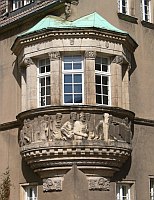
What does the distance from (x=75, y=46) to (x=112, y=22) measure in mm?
2300

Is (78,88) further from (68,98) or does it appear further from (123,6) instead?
(123,6)

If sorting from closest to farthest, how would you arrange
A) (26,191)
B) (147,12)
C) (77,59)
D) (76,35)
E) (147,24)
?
1. (76,35)
2. (77,59)
3. (26,191)
4. (147,24)
5. (147,12)

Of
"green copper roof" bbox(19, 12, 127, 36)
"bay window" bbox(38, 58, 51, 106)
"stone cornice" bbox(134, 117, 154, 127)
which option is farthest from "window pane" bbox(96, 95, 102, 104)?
"green copper roof" bbox(19, 12, 127, 36)

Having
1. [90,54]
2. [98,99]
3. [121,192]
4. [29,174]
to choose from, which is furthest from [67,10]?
[121,192]

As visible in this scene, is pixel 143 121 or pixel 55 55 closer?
pixel 55 55

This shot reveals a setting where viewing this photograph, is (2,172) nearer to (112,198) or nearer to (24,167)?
(24,167)

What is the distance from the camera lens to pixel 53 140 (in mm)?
18406

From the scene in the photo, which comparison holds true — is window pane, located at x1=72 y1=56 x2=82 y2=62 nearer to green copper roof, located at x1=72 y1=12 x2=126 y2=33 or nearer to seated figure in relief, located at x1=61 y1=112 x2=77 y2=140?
green copper roof, located at x1=72 y1=12 x2=126 y2=33

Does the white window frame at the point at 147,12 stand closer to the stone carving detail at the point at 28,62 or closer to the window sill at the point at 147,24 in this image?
the window sill at the point at 147,24

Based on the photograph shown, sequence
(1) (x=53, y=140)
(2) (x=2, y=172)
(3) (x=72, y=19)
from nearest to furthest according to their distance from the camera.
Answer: (1) (x=53, y=140), (3) (x=72, y=19), (2) (x=2, y=172)

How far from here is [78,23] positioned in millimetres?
19312

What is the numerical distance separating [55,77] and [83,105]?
131 centimetres

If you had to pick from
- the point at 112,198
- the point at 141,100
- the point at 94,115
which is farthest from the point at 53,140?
the point at 141,100

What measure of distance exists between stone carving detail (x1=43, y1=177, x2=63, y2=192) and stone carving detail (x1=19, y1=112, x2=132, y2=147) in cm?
130
